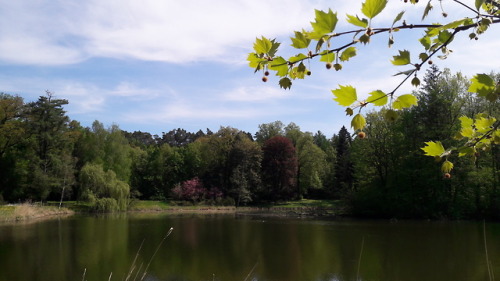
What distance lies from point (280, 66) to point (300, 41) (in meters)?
0.13

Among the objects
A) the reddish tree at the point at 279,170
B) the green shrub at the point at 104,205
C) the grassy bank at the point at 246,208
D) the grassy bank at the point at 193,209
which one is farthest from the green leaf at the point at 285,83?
the reddish tree at the point at 279,170

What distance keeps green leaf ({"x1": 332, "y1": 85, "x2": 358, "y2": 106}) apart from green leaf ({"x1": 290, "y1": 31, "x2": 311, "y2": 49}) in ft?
0.57

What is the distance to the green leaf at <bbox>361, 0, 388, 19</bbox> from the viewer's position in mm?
1100

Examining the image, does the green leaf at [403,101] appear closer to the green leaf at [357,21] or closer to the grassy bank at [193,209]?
the green leaf at [357,21]

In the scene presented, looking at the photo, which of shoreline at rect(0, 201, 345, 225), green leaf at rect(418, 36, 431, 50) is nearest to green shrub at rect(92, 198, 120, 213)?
shoreline at rect(0, 201, 345, 225)

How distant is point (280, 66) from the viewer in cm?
131

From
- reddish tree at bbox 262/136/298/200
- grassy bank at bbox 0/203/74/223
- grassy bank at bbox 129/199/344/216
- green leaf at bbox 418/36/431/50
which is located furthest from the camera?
reddish tree at bbox 262/136/298/200

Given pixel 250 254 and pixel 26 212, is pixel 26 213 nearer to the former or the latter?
pixel 26 212

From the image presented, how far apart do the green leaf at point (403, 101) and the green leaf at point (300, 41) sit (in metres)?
0.32

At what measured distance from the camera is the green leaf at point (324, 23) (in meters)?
1.10

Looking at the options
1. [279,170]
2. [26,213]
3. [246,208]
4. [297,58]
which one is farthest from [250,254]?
[279,170]

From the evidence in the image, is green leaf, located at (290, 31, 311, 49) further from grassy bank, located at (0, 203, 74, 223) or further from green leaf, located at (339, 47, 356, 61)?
grassy bank, located at (0, 203, 74, 223)

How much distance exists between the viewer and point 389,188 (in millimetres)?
27281

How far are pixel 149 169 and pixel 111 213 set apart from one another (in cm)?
1379
